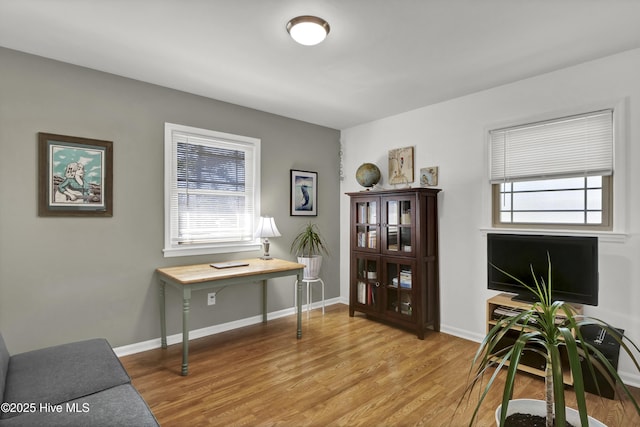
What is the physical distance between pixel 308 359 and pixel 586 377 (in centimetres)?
208

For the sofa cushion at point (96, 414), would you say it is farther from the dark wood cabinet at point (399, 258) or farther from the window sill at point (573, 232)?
the window sill at point (573, 232)

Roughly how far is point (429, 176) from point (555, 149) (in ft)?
3.88

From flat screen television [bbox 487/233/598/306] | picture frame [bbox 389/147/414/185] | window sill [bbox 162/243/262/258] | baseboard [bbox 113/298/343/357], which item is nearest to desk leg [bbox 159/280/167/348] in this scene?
baseboard [bbox 113/298/343/357]

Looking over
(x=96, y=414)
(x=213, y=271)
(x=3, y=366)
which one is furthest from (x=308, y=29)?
(x=3, y=366)

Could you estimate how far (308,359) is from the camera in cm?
298

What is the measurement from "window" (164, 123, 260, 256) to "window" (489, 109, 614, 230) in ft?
8.38

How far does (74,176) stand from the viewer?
2.79m

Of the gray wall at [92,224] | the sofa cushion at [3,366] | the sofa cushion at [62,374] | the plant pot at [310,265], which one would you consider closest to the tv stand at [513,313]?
the plant pot at [310,265]

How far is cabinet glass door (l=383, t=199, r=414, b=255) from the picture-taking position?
12.0ft

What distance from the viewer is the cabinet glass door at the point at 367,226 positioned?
397cm

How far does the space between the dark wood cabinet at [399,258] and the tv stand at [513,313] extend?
2.39 feet

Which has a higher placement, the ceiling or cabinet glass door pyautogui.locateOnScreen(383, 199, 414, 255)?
the ceiling

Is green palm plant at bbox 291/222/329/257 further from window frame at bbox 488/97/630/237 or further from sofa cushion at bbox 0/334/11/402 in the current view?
sofa cushion at bbox 0/334/11/402

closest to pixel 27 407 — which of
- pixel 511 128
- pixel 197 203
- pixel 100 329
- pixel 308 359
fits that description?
pixel 100 329
